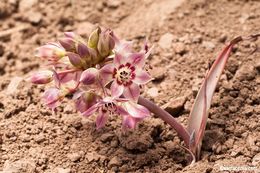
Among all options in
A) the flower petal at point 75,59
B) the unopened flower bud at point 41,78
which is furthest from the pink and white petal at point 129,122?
the unopened flower bud at point 41,78

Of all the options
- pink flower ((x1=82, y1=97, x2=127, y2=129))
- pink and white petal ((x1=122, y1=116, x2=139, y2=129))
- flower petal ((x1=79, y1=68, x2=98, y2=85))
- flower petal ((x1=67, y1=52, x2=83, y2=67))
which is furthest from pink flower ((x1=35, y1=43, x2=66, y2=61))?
pink and white petal ((x1=122, y1=116, x2=139, y2=129))

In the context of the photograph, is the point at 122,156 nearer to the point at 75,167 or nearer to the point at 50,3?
the point at 75,167

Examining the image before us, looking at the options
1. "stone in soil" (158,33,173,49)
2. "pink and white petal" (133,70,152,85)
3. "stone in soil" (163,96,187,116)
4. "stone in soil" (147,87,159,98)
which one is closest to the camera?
"pink and white petal" (133,70,152,85)

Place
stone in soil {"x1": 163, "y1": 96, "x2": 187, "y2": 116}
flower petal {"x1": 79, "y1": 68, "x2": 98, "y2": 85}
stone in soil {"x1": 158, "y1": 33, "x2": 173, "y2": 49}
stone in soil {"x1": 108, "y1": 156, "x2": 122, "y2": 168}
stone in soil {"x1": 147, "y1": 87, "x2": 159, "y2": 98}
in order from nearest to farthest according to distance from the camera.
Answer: flower petal {"x1": 79, "y1": 68, "x2": 98, "y2": 85} → stone in soil {"x1": 108, "y1": 156, "x2": 122, "y2": 168} → stone in soil {"x1": 163, "y1": 96, "x2": 187, "y2": 116} → stone in soil {"x1": 147, "y1": 87, "x2": 159, "y2": 98} → stone in soil {"x1": 158, "y1": 33, "x2": 173, "y2": 49}

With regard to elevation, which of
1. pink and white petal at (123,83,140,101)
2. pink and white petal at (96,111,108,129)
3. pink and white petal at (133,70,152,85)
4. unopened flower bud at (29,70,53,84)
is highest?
pink and white petal at (133,70,152,85)

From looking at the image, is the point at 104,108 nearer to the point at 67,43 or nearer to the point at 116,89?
the point at 116,89

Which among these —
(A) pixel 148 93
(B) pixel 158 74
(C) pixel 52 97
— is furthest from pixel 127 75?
(B) pixel 158 74

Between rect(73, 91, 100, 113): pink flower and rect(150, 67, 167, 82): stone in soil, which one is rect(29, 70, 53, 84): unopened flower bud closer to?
rect(73, 91, 100, 113): pink flower
